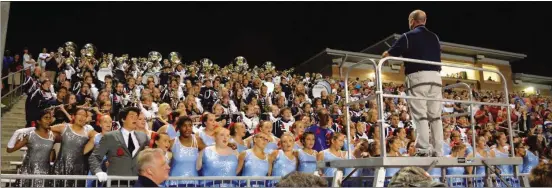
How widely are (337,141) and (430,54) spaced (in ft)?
10.2

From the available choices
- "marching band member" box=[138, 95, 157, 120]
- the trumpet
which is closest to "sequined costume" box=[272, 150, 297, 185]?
"marching band member" box=[138, 95, 157, 120]

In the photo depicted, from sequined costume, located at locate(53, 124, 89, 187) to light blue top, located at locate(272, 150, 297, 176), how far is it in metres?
2.70

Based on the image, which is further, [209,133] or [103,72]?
[103,72]

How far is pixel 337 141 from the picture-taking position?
7977mm

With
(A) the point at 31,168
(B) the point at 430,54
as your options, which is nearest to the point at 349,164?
(B) the point at 430,54

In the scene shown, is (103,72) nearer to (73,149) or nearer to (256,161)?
(73,149)

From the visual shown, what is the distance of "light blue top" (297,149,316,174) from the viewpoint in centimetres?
770

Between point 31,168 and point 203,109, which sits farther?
point 203,109

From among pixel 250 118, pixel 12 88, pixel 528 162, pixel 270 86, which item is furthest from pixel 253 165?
pixel 12 88

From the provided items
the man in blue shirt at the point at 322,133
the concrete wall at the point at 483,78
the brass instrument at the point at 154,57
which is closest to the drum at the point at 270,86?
the brass instrument at the point at 154,57

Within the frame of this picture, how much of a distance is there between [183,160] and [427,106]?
3.50 metres

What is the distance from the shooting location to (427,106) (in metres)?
5.16

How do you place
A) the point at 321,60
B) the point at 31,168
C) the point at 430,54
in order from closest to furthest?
the point at 430,54 → the point at 31,168 → the point at 321,60

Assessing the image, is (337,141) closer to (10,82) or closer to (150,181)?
(150,181)
